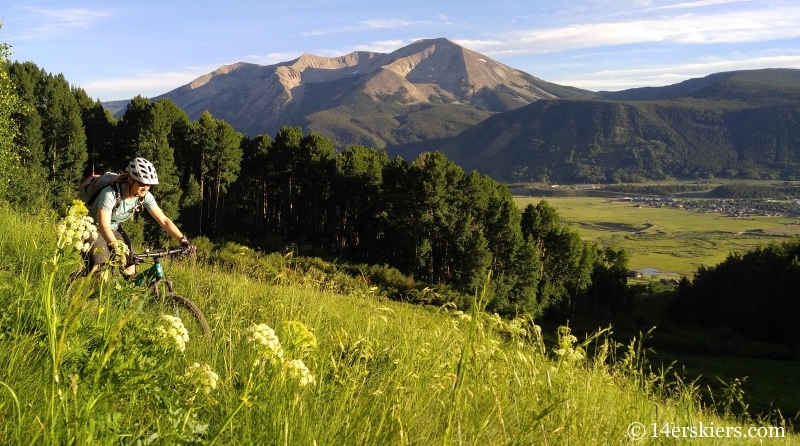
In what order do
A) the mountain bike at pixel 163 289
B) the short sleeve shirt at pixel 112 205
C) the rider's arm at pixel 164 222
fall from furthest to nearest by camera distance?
the rider's arm at pixel 164 222, the short sleeve shirt at pixel 112 205, the mountain bike at pixel 163 289

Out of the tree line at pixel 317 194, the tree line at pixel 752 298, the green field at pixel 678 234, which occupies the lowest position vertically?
the green field at pixel 678 234

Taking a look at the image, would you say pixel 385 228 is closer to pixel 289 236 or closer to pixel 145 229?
pixel 289 236

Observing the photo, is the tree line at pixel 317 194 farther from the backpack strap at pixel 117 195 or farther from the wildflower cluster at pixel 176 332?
the wildflower cluster at pixel 176 332

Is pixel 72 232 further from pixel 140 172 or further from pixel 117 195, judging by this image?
pixel 117 195

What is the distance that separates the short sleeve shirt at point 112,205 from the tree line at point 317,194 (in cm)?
3615

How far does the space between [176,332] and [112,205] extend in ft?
11.8

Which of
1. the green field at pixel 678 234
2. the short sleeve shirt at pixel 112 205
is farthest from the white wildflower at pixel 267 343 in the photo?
the green field at pixel 678 234

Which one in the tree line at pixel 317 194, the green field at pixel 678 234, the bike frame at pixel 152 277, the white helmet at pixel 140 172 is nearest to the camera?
→ the bike frame at pixel 152 277

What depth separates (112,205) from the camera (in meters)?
5.27

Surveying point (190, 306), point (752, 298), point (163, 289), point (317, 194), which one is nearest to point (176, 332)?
point (190, 306)

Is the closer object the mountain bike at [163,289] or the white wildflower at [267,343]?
the white wildflower at [267,343]

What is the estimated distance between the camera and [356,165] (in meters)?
50.1

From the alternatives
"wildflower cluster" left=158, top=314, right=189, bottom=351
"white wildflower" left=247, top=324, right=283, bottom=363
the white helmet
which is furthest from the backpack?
"white wildflower" left=247, top=324, right=283, bottom=363

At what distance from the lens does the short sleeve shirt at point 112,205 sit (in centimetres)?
523
